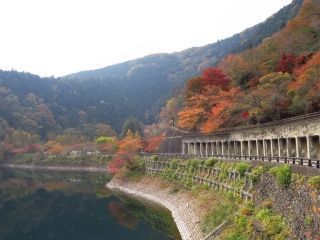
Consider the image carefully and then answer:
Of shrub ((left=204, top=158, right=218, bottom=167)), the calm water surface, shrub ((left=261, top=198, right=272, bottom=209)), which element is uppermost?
shrub ((left=204, top=158, right=218, bottom=167))

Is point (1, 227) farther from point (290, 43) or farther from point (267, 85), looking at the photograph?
point (290, 43)

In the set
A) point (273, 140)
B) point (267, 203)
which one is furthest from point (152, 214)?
point (267, 203)

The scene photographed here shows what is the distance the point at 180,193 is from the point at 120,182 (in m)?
24.5

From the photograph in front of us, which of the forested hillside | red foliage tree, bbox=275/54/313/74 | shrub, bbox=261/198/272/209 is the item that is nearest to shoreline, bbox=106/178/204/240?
shrub, bbox=261/198/272/209

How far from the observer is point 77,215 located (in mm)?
51594

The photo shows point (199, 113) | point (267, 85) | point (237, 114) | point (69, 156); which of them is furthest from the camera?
point (69, 156)

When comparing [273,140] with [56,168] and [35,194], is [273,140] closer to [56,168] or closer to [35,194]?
[35,194]

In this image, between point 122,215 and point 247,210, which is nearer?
point 247,210

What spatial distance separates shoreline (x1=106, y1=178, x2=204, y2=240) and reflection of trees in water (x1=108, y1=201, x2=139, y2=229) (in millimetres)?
3237

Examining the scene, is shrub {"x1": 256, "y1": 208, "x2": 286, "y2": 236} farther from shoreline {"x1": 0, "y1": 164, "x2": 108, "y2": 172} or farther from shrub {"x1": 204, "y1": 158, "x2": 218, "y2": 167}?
shoreline {"x1": 0, "y1": 164, "x2": 108, "y2": 172}

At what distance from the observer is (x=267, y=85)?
4834cm

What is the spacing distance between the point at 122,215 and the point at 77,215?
7.34 m

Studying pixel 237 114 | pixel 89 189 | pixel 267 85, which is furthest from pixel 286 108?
pixel 89 189

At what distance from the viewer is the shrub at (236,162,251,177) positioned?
29.0m
